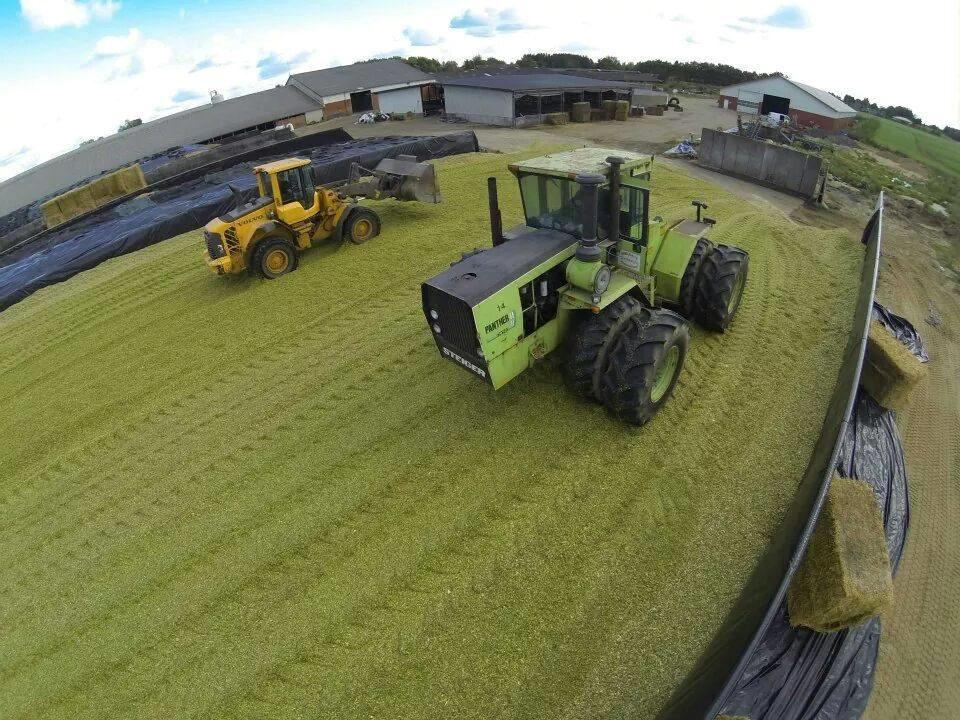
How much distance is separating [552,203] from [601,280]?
1.21 meters

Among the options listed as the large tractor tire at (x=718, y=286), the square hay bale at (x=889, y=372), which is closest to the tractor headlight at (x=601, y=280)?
the large tractor tire at (x=718, y=286)

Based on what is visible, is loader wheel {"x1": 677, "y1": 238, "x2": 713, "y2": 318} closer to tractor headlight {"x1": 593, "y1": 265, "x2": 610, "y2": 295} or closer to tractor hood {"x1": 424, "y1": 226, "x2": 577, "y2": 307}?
tractor headlight {"x1": 593, "y1": 265, "x2": 610, "y2": 295}

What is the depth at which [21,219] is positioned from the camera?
54.6ft

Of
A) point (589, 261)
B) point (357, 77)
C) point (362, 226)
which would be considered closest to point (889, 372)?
point (589, 261)

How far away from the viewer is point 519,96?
24.1 m

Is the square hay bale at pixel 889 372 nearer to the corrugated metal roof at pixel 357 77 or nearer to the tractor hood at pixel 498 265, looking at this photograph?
the tractor hood at pixel 498 265

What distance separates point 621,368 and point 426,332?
351 centimetres

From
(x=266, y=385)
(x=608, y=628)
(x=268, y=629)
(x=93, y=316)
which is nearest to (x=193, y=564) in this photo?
(x=268, y=629)

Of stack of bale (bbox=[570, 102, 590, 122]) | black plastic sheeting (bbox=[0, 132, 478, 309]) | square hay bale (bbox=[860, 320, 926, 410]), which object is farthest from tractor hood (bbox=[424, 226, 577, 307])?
stack of bale (bbox=[570, 102, 590, 122])

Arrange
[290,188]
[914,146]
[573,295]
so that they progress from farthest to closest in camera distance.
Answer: [914,146] → [290,188] → [573,295]

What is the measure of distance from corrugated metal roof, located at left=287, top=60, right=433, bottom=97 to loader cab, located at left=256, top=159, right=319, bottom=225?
21.4 m

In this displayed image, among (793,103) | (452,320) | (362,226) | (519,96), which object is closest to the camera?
(452,320)

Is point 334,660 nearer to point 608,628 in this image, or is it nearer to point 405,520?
point 405,520

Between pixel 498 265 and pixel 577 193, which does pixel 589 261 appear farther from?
pixel 498 265
